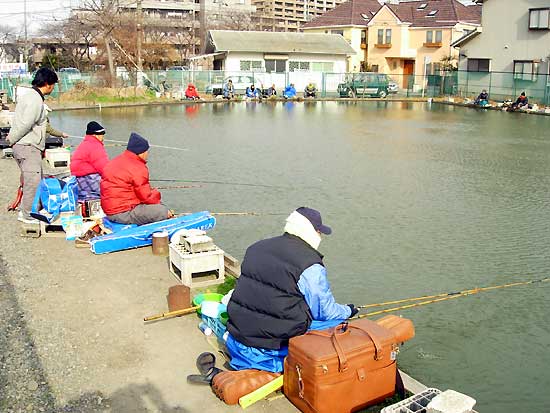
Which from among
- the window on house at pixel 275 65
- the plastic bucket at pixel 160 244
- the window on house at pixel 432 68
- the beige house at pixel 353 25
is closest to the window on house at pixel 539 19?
the window on house at pixel 432 68

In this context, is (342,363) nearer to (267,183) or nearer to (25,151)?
(25,151)

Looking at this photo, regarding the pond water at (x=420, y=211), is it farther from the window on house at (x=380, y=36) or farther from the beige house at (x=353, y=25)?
the beige house at (x=353, y=25)

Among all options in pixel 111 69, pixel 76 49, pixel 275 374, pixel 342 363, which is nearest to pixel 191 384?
pixel 275 374

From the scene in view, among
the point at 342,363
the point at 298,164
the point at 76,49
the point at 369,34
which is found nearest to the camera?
the point at 342,363

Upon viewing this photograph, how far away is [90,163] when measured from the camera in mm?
7879

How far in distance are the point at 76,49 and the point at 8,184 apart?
48.1 m

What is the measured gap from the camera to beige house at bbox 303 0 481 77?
4822 cm

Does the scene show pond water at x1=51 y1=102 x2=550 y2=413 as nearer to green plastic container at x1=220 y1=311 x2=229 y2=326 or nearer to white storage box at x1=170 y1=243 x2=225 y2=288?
white storage box at x1=170 y1=243 x2=225 y2=288

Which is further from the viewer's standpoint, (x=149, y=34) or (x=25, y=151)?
(x=149, y=34)

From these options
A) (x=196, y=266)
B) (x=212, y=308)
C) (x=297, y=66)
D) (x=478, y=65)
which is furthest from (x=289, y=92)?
(x=212, y=308)

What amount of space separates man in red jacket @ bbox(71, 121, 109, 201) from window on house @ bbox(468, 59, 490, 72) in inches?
1319

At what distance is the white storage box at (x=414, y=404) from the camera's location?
133 inches

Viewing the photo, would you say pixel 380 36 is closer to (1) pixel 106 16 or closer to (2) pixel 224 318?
(1) pixel 106 16

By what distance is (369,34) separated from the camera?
169 feet
